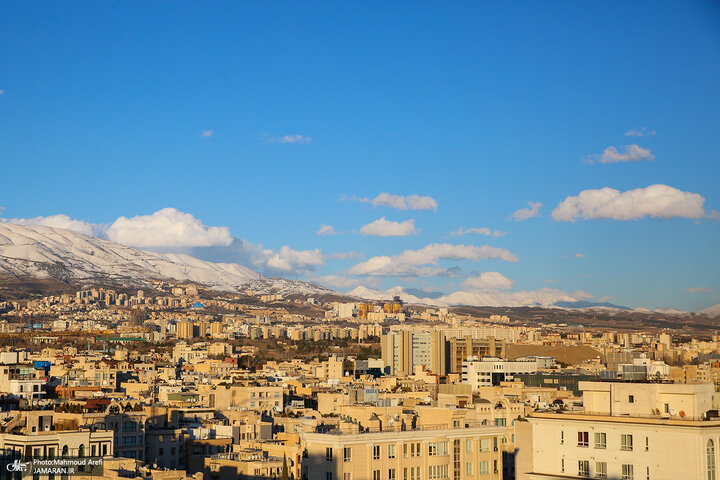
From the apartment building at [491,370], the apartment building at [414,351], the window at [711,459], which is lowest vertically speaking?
the window at [711,459]

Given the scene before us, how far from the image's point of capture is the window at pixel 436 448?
26.2 metres

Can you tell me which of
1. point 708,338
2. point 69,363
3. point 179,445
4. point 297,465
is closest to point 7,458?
point 297,465

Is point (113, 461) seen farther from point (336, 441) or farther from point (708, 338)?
point (708, 338)

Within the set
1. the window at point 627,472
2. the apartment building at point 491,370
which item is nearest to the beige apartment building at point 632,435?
the window at point 627,472

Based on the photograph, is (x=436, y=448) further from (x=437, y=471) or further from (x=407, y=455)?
(x=407, y=455)

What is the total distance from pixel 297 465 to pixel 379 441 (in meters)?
5.31

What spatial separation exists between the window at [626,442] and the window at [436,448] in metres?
8.28

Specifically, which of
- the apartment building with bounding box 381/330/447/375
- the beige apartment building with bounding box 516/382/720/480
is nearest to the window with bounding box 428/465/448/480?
the beige apartment building with bounding box 516/382/720/480

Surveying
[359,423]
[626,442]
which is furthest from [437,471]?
[626,442]

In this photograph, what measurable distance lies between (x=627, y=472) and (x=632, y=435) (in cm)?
59

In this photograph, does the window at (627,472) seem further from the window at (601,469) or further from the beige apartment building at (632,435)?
the window at (601,469)

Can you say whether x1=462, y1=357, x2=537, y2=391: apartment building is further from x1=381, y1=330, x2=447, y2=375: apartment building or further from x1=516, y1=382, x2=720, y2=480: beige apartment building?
x1=516, y1=382, x2=720, y2=480: beige apartment building

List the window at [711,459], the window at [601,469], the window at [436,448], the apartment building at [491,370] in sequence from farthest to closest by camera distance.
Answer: the apartment building at [491,370], the window at [436,448], the window at [601,469], the window at [711,459]

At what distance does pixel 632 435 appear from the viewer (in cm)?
1834
